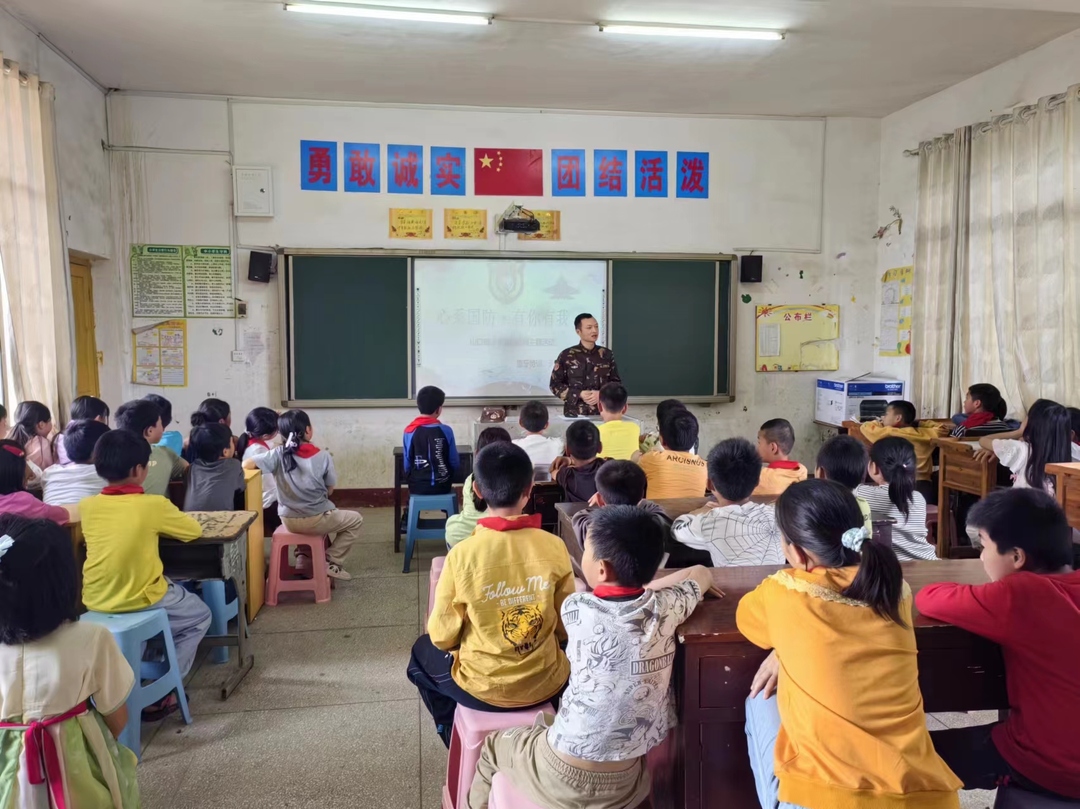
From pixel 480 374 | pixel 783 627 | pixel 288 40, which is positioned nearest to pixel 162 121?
pixel 288 40

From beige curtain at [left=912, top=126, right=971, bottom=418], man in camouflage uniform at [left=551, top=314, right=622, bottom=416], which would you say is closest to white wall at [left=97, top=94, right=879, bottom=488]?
man in camouflage uniform at [left=551, top=314, right=622, bottom=416]

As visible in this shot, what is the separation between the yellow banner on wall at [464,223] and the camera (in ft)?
17.8

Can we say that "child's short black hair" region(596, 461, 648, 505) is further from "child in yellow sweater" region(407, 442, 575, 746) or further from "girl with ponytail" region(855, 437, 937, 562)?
"girl with ponytail" region(855, 437, 937, 562)

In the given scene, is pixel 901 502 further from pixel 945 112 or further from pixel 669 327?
pixel 945 112

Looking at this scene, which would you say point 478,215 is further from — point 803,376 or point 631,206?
point 803,376

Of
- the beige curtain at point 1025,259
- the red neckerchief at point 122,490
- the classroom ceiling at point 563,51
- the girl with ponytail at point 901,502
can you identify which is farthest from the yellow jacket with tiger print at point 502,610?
the beige curtain at point 1025,259

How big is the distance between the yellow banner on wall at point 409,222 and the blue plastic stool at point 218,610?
10.4 feet

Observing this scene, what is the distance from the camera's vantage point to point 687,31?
411 centimetres

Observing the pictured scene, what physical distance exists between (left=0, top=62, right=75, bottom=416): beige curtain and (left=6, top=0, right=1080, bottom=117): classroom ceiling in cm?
53

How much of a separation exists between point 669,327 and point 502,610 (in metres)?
4.32

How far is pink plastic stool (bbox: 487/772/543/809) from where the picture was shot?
1.44 metres

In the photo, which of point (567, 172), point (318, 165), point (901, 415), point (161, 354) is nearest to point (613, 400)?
point (901, 415)

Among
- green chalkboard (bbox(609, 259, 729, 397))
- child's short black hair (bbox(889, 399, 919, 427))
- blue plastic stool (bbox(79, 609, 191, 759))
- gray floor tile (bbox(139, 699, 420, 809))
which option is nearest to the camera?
gray floor tile (bbox(139, 699, 420, 809))

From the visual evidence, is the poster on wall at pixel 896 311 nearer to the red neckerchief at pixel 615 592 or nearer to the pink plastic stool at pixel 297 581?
the pink plastic stool at pixel 297 581
